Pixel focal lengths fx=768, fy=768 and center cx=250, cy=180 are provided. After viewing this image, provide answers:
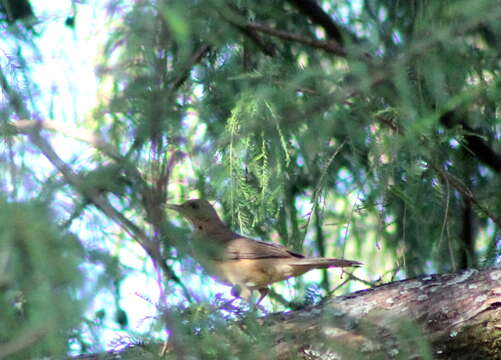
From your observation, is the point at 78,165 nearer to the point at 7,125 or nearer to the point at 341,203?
the point at 7,125

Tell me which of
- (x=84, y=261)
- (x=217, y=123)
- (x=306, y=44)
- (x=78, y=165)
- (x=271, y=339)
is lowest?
(x=271, y=339)

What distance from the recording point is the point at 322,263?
563 centimetres

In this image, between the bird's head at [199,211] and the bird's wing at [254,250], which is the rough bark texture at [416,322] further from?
the bird's head at [199,211]

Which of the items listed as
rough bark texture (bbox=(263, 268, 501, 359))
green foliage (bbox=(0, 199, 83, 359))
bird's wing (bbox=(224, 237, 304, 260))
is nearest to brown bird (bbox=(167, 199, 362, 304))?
bird's wing (bbox=(224, 237, 304, 260))

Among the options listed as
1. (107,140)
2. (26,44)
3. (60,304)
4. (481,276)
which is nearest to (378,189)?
(481,276)

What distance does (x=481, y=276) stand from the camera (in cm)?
449

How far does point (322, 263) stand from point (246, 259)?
37.9 inches

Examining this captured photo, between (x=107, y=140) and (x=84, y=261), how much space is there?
1.14 meters

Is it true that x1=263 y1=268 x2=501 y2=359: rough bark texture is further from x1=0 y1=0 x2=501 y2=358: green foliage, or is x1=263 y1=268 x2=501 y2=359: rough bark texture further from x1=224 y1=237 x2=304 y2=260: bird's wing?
x1=224 y1=237 x2=304 y2=260: bird's wing

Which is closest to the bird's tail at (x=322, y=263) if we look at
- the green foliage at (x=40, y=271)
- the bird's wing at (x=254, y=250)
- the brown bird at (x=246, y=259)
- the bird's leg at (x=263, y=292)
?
the brown bird at (x=246, y=259)

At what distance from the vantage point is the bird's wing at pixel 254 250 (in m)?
6.04

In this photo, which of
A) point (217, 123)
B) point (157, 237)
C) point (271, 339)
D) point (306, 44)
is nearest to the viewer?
point (157, 237)

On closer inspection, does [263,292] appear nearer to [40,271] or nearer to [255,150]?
[255,150]

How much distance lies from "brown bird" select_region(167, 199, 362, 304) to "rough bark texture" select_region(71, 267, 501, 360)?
0.89m
